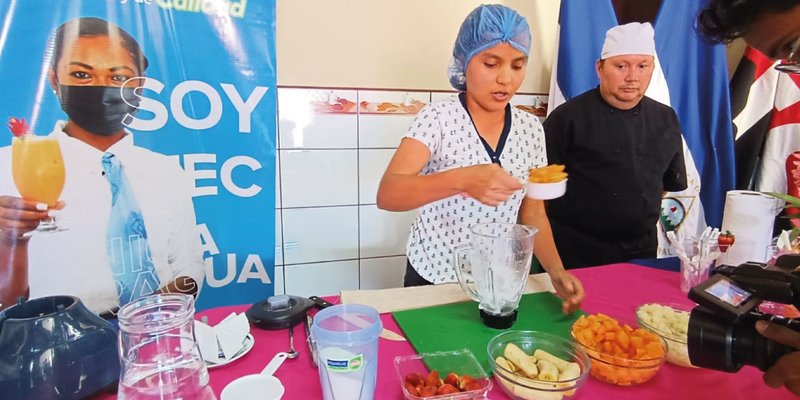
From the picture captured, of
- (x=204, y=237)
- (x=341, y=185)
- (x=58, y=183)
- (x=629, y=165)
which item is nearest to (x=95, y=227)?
(x=58, y=183)

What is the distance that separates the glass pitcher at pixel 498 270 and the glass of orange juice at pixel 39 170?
1.46 m

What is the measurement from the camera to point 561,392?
695mm

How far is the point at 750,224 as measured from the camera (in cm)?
123

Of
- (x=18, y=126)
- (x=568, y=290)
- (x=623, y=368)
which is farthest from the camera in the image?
(x=18, y=126)

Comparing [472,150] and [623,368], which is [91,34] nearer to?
[472,150]

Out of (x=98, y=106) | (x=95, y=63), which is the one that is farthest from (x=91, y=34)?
(x=98, y=106)

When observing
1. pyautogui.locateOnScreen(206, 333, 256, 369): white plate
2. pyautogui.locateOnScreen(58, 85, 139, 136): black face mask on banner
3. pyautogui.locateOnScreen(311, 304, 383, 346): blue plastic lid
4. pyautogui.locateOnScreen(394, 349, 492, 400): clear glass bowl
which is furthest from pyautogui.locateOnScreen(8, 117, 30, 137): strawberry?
pyautogui.locateOnScreen(394, 349, 492, 400): clear glass bowl

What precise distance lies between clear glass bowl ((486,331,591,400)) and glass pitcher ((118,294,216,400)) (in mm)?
448

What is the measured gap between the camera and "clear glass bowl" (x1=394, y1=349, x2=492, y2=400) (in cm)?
70

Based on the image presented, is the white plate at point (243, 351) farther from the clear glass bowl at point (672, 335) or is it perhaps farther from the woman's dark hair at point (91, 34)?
the woman's dark hair at point (91, 34)

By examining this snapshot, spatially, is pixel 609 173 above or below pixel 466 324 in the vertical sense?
above

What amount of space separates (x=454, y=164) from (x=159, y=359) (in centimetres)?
87

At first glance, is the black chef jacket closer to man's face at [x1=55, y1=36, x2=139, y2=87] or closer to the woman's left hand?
the woman's left hand

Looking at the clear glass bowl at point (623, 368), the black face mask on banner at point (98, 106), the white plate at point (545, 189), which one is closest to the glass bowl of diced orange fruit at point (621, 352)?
the clear glass bowl at point (623, 368)
